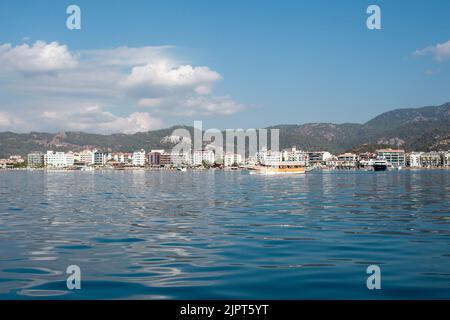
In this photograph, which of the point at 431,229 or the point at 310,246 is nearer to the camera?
the point at 310,246

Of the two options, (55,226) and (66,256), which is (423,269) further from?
(55,226)

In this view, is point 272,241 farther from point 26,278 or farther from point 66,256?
point 26,278

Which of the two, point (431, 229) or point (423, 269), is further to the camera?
point (431, 229)

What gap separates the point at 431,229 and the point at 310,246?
22.1ft

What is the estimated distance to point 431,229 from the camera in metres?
19.7
